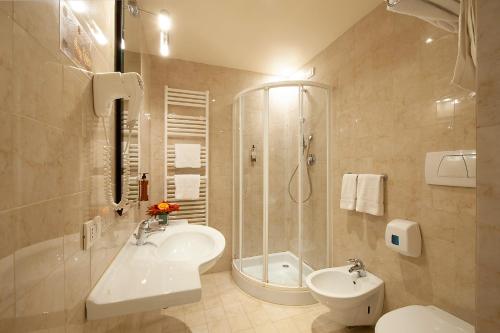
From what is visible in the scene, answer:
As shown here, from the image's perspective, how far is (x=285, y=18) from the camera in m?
1.97

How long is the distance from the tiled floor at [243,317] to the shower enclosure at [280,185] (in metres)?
0.18

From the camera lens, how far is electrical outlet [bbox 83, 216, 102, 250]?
82cm

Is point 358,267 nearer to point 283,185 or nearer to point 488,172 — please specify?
point 283,185

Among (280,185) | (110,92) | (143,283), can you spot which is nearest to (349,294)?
(280,185)

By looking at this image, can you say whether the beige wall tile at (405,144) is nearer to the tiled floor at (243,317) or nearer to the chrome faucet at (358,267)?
the chrome faucet at (358,267)

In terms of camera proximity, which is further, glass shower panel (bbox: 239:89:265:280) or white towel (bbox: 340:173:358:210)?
glass shower panel (bbox: 239:89:265:280)

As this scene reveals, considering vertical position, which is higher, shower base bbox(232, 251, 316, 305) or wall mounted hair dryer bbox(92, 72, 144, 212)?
wall mounted hair dryer bbox(92, 72, 144, 212)

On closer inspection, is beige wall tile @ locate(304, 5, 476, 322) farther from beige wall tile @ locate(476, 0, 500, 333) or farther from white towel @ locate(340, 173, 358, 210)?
beige wall tile @ locate(476, 0, 500, 333)

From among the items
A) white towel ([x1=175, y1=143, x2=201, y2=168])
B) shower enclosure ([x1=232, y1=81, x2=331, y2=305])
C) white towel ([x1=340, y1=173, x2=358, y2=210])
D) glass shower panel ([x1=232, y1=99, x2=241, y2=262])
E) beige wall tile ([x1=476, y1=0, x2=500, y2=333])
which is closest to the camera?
beige wall tile ([x1=476, y1=0, x2=500, y2=333])

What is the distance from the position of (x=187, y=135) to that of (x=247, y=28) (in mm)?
1286

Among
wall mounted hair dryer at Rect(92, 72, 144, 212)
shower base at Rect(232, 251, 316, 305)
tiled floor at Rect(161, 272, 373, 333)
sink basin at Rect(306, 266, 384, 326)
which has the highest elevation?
wall mounted hair dryer at Rect(92, 72, 144, 212)

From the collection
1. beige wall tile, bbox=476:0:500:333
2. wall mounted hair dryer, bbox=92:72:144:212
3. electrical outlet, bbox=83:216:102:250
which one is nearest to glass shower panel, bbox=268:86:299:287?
wall mounted hair dryer, bbox=92:72:144:212

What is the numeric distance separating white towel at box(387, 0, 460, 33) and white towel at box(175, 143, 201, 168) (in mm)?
2069

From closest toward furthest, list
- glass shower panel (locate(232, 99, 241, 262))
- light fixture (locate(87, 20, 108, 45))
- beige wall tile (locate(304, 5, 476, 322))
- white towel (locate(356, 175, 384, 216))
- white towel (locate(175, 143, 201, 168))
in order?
light fixture (locate(87, 20, 108, 45)) < beige wall tile (locate(304, 5, 476, 322)) < white towel (locate(356, 175, 384, 216)) < white towel (locate(175, 143, 201, 168)) < glass shower panel (locate(232, 99, 241, 262))
